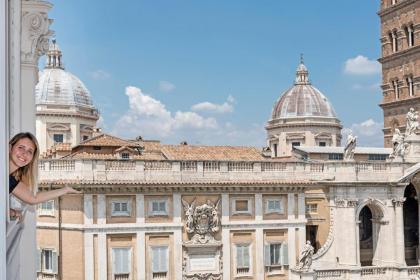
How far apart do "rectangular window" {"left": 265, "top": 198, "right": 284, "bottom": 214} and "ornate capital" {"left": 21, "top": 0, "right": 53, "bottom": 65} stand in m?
22.3

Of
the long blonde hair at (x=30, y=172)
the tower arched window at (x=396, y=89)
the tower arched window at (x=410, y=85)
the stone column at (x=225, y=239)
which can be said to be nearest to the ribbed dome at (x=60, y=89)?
the tower arched window at (x=396, y=89)

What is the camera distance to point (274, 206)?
28.7 m

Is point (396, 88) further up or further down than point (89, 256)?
further up

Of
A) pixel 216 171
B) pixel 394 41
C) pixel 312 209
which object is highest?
pixel 394 41

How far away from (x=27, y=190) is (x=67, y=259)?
68.7ft

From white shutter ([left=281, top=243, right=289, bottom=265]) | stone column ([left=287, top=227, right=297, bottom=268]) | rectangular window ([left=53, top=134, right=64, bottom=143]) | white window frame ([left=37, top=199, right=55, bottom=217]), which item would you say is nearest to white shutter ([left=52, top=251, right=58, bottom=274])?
white window frame ([left=37, top=199, right=55, bottom=217])

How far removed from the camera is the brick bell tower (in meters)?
39.4

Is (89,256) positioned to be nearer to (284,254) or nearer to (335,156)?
(284,254)

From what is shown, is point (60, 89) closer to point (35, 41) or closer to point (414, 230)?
point (414, 230)

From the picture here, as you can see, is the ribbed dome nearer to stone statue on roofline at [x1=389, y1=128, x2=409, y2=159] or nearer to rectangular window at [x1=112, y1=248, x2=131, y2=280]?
rectangular window at [x1=112, y1=248, x2=131, y2=280]

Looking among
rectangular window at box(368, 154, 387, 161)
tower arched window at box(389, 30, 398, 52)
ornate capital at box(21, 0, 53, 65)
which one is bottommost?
ornate capital at box(21, 0, 53, 65)

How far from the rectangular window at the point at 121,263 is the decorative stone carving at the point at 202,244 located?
2.38 meters

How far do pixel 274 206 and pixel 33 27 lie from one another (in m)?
22.7

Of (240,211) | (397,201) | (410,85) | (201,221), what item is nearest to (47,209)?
(201,221)
